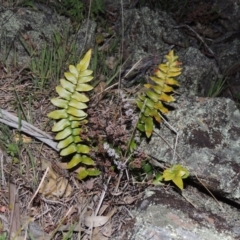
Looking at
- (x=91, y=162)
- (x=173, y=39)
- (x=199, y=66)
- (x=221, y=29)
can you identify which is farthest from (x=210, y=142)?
(x=221, y=29)

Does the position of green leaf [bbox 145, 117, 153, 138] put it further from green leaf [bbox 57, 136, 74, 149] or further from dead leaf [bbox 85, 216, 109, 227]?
dead leaf [bbox 85, 216, 109, 227]

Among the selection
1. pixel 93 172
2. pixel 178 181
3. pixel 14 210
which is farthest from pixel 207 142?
pixel 14 210

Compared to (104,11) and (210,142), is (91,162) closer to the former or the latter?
(210,142)

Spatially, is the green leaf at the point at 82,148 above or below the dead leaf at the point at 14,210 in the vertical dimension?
above

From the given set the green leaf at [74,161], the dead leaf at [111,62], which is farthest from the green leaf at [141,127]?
the dead leaf at [111,62]

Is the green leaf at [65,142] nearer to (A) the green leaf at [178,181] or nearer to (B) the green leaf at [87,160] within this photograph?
(B) the green leaf at [87,160]

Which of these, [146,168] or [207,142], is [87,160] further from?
[207,142]
